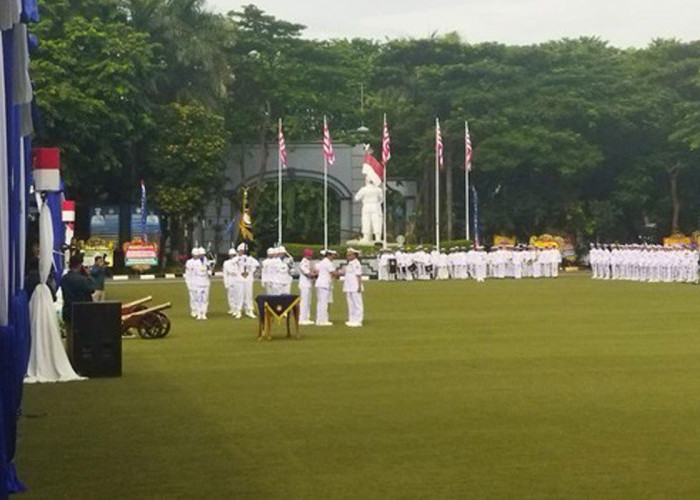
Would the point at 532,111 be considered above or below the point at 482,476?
above

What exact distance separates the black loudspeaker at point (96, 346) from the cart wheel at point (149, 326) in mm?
7094

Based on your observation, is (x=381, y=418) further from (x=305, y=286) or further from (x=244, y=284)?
(x=244, y=284)

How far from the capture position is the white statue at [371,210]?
63.8 m

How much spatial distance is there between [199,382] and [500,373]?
3.72m

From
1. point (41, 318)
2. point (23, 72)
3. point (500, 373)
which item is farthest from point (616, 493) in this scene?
point (41, 318)

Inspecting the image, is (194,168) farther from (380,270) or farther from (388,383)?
(388,383)

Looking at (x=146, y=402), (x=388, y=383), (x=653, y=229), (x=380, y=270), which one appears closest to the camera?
(x=146, y=402)

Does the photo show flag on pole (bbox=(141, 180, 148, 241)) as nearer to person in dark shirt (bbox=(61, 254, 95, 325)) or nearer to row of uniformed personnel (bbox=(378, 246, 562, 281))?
row of uniformed personnel (bbox=(378, 246, 562, 281))

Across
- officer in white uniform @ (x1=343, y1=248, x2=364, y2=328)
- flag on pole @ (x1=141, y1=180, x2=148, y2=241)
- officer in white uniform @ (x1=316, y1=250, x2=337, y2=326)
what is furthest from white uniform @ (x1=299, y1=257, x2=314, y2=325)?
flag on pole @ (x1=141, y1=180, x2=148, y2=241)

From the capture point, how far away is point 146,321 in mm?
26984

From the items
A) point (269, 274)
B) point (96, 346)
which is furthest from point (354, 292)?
point (96, 346)

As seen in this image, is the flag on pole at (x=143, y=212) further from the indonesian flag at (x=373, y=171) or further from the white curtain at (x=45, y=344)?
the white curtain at (x=45, y=344)

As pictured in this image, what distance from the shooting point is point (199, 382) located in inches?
741

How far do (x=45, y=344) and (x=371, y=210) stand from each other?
45.6 meters
